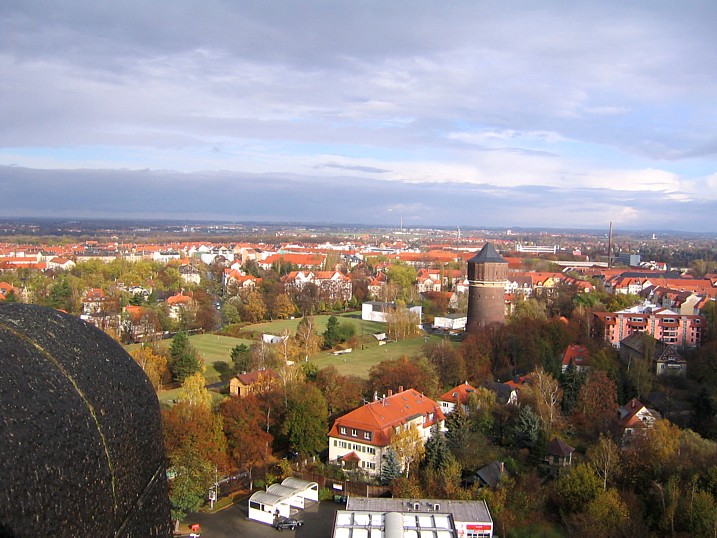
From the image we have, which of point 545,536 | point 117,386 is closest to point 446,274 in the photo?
point 545,536

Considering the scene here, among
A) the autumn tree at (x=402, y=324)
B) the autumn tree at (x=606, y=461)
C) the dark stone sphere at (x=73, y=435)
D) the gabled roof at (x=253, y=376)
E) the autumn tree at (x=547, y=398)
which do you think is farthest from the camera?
the autumn tree at (x=402, y=324)

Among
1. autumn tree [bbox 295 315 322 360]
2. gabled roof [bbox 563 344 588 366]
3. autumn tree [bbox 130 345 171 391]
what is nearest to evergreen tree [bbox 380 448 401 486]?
autumn tree [bbox 130 345 171 391]

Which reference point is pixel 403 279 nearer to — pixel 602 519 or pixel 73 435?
pixel 602 519

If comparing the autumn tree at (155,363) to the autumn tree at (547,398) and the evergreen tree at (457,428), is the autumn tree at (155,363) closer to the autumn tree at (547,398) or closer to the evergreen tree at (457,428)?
the evergreen tree at (457,428)

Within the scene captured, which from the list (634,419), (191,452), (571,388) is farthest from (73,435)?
(571,388)

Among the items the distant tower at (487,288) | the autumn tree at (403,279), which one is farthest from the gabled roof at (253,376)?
the autumn tree at (403,279)

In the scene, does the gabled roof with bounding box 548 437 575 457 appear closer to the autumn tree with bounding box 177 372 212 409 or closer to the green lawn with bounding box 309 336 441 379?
the green lawn with bounding box 309 336 441 379
